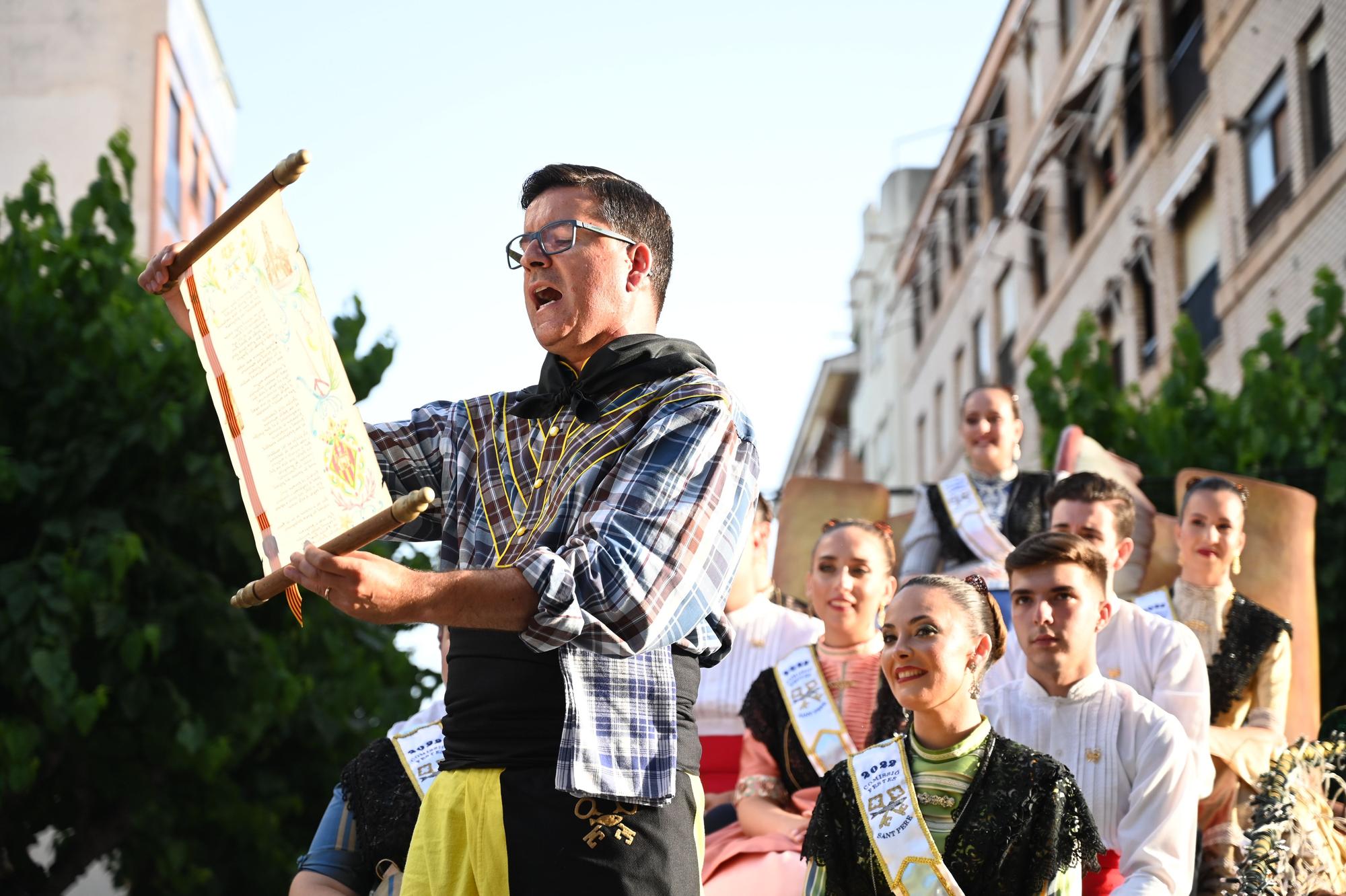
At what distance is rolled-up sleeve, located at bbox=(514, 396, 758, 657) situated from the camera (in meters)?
2.60

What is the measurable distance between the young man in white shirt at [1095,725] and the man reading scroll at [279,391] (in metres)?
2.78

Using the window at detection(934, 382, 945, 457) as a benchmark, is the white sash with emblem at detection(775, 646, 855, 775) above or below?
below

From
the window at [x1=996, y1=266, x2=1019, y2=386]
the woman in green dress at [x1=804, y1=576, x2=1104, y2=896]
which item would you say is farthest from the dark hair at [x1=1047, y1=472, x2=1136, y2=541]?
the window at [x1=996, y1=266, x2=1019, y2=386]

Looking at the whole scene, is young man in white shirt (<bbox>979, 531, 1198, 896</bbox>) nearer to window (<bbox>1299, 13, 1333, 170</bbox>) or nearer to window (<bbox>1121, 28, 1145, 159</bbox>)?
window (<bbox>1299, 13, 1333, 170</bbox>)

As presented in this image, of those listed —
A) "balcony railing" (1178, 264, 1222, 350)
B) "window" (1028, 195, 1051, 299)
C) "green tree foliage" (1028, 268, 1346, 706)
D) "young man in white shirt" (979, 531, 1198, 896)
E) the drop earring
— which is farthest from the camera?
"window" (1028, 195, 1051, 299)

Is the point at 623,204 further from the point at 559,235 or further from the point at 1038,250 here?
the point at 1038,250

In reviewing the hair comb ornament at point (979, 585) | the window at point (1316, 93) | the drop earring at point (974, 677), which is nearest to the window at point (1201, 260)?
the window at point (1316, 93)

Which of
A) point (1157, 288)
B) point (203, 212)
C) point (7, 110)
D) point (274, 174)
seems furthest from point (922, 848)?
point (203, 212)

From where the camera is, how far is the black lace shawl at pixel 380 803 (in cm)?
501

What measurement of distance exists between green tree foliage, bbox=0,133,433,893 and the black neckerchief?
23.1 feet

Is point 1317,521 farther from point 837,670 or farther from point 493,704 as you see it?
point 493,704

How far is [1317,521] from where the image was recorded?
32.2 feet

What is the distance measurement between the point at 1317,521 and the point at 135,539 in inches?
258

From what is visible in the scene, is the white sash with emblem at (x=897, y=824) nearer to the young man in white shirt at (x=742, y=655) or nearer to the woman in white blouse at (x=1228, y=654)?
the young man in white shirt at (x=742, y=655)
